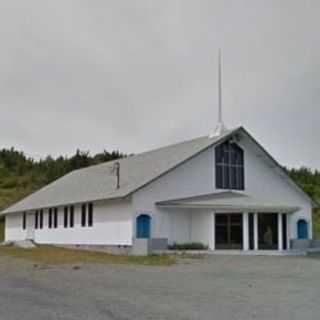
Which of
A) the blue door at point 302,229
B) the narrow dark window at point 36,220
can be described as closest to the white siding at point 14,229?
the narrow dark window at point 36,220

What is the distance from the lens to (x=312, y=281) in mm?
16500

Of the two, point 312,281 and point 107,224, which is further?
point 107,224

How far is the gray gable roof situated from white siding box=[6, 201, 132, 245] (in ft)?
2.54

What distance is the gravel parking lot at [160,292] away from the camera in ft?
33.6

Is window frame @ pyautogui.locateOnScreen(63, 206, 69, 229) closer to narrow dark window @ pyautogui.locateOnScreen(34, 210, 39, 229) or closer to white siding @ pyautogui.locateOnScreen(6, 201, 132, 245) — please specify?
white siding @ pyautogui.locateOnScreen(6, 201, 132, 245)

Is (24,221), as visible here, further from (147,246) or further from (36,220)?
(147,246)

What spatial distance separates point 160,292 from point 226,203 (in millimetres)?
15975

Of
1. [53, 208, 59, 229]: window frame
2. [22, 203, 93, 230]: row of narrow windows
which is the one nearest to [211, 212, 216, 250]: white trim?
[22, 203, 93, 230]: row of narrow windows

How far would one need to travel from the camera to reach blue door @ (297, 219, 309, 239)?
3303cm

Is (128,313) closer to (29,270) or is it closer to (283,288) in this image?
(283,288)

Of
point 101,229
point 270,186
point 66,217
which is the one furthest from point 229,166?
point 66,217

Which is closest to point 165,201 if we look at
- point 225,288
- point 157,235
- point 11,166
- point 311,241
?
point 157,235

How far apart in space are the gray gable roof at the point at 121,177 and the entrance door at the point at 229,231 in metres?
3.63

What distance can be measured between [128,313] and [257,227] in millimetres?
20670
